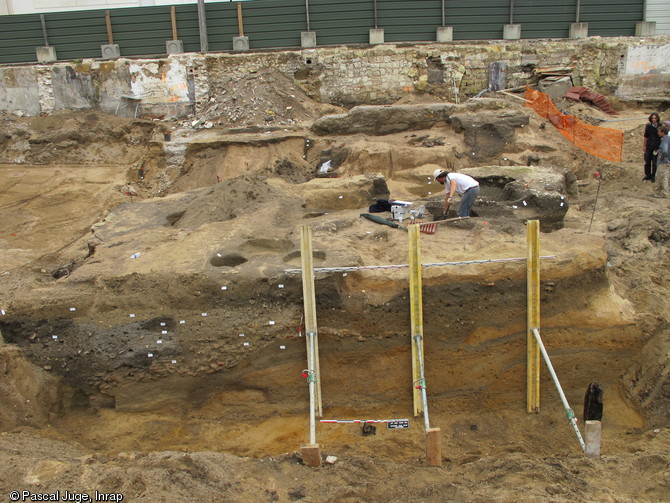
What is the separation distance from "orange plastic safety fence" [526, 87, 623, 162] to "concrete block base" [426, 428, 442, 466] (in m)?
8.86

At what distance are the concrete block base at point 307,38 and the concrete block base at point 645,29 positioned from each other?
32.0ft

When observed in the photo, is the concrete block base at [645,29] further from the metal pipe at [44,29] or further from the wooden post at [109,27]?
the metal pipe at [44,29]

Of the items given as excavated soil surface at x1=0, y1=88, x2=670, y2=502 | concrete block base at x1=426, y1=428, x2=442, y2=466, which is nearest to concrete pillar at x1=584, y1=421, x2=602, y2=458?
excavated soil surface at x1=0, y1=88, x2=670, y2=502

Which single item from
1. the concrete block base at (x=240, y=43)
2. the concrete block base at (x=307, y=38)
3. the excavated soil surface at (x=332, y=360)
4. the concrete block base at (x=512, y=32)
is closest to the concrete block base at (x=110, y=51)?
the concrete block base at (x=240, y=43)

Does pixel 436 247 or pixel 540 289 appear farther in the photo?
pixel 436 247

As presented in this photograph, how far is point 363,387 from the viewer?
6.65 m

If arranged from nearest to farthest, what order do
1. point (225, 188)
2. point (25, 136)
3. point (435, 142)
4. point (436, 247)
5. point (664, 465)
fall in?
point (664, 465), point (436, 247), point (225, 188), point (435, 142), point (25, 136)

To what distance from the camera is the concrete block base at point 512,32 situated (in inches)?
665

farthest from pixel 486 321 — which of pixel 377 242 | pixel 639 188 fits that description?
pixel 639 188

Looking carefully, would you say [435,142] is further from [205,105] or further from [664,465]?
[664,465]

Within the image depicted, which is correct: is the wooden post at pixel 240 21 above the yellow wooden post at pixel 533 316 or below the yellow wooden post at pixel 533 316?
above

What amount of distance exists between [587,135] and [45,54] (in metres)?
15.1

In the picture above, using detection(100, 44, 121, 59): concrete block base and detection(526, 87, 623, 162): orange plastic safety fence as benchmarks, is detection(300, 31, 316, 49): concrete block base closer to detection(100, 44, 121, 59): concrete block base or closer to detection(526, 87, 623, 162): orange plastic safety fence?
detection(100, 44, 121, 59): concrete block base

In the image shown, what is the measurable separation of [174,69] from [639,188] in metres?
12.1
